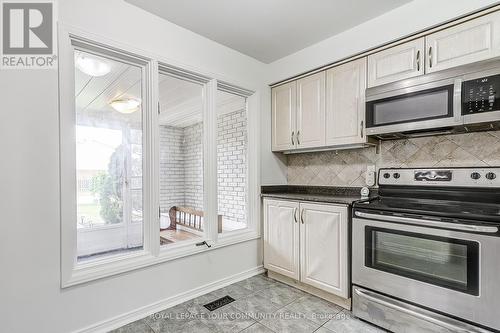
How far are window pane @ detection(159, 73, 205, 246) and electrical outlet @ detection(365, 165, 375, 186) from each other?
1.70 metres

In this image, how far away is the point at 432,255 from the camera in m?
1.71

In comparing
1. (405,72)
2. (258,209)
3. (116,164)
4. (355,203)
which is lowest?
(258,209)

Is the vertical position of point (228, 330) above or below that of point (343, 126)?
below

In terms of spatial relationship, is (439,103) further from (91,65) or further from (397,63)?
(91,65)

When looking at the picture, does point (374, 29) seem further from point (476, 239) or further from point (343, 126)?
point (476, 239)

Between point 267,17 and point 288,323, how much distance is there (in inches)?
102

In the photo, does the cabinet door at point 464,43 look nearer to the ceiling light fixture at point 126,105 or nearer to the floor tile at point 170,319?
the ceiling light fixture at point 126,105

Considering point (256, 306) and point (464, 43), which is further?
point (256, 306)

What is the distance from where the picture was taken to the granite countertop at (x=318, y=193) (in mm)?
2366

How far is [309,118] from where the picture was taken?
9.18ft

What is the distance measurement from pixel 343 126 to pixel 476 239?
4.44 ft

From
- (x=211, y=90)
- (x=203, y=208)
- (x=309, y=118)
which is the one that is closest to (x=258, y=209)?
(x=203, y=208)

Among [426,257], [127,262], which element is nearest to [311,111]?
[426,257]

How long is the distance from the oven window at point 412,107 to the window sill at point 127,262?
1934 mm
